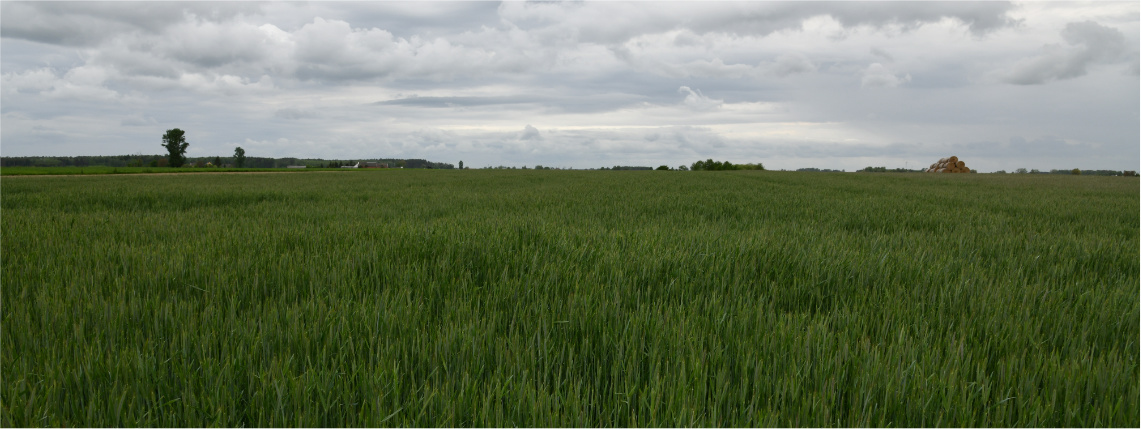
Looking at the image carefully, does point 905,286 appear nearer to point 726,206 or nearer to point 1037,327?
point 1037,327

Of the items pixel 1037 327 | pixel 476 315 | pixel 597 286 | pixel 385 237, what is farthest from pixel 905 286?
pixel 385 237

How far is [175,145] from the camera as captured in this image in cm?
9150

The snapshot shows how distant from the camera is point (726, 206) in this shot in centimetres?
771

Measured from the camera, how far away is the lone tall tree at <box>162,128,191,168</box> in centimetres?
9125

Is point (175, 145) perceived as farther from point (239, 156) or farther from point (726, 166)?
point (726, 166)

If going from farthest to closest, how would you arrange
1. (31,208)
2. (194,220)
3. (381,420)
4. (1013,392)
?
1. (31,208)
2. (194,220)
3. (1013,392)
4. (381,420)

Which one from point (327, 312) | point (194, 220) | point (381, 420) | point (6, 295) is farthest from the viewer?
point (194, 220)

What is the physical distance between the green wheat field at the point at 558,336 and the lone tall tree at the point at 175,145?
4333 inches

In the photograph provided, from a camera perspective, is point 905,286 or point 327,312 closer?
point 327,312

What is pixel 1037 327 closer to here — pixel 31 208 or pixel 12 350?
pixel 12 350

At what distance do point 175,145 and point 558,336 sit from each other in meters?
114

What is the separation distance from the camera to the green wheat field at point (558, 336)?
4.75 ft

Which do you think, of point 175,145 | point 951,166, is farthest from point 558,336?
point 175,145

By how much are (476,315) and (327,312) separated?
656mm
